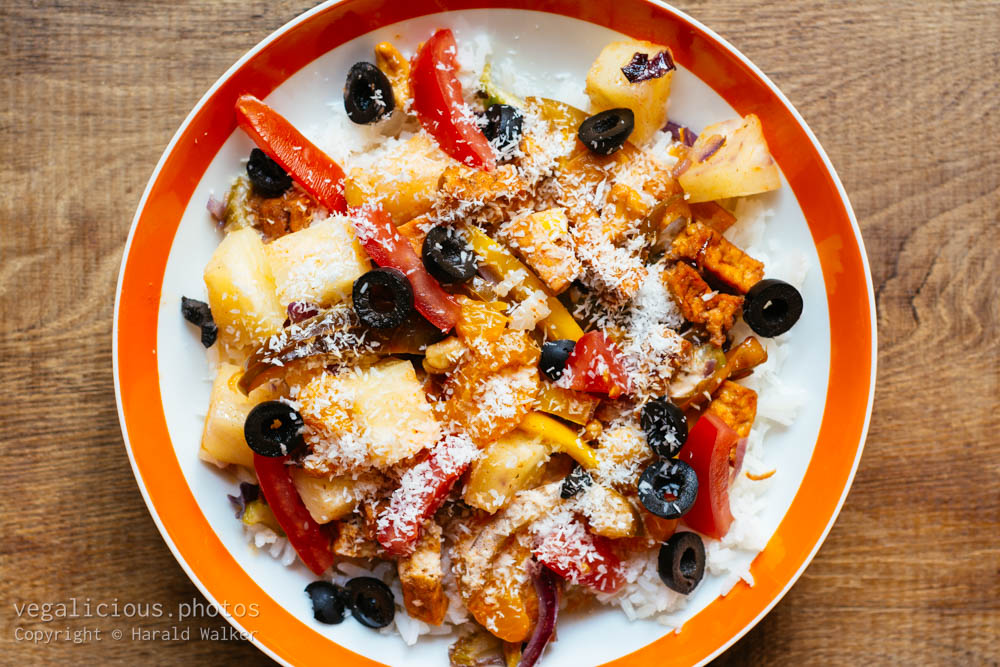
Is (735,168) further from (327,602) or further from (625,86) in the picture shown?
(327,602)

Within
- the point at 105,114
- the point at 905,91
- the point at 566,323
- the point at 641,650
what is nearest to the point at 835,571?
the point at 641,650

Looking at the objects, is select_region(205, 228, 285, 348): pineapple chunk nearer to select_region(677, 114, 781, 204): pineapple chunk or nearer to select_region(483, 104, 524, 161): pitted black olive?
select_region(483, 104, 524, 161): pitted black olive

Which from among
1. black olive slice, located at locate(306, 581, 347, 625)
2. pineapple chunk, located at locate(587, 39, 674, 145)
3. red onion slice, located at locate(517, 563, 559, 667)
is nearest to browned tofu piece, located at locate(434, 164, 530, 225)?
pineapple chunk, located at locate(587, 39, 674, 145)

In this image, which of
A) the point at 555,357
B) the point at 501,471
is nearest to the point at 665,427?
the point at 555,357

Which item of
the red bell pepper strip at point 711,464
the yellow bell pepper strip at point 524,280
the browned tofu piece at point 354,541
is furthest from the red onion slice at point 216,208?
the red bell pepper strip at point 711,464

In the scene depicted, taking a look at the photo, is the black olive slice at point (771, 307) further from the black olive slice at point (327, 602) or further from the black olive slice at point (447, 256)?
the black olive slice at point (327, 602)

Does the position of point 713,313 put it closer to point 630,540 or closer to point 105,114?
point 630,540
